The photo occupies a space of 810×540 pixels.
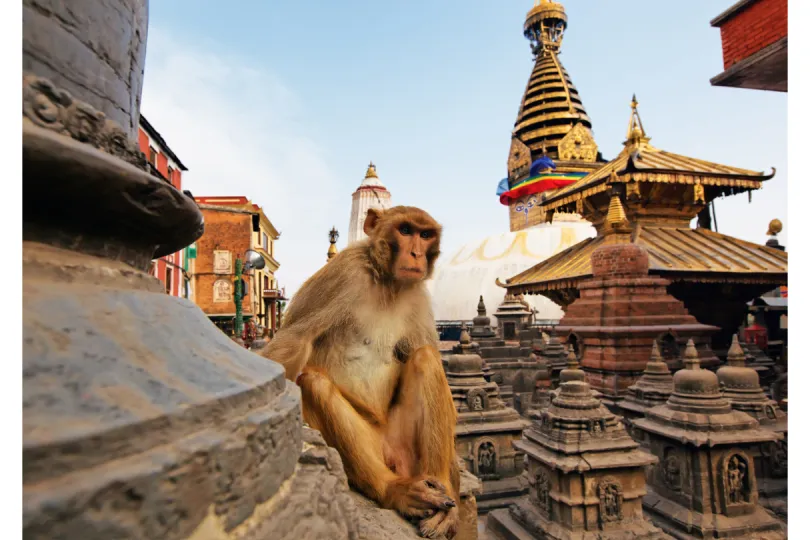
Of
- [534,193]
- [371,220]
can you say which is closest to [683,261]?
[371,220]

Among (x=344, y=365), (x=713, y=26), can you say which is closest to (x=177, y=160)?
(x=713, y=26)

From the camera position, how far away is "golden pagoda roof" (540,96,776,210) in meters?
10.6

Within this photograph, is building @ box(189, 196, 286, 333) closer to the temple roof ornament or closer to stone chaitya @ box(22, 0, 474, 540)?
the temple roof ornament

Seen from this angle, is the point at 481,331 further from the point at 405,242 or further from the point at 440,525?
the point at 440,525

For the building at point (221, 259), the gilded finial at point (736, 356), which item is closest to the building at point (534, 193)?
the building at point (221, 259)

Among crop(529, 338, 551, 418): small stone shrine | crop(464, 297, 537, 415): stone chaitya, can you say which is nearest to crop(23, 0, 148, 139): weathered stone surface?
crop(529, 338, 551, 418): small stone shrine

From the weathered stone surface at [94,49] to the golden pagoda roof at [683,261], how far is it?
352 inches

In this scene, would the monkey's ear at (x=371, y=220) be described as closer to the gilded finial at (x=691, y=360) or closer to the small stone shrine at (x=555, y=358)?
the gilded finial at (x=691, y=360)

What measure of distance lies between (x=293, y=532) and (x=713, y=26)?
9380 millimetres

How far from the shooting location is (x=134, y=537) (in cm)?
61

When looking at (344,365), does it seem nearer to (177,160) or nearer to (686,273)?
(686,273)

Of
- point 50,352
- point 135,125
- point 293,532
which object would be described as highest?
point 135,125

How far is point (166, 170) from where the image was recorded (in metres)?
13.1

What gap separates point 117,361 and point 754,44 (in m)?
8.87
